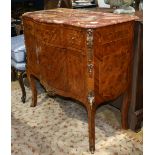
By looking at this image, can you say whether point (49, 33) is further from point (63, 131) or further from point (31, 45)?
point (63, 131)

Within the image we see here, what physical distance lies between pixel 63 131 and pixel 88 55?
2.80 ft

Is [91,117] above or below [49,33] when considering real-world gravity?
below

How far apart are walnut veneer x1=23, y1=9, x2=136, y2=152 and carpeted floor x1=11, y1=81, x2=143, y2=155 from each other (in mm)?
156

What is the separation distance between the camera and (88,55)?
183 centimetres

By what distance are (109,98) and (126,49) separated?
0.40 meters

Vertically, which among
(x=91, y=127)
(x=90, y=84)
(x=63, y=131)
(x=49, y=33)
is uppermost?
(x=49, y=33)

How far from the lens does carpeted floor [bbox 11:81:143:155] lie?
2.12 metres

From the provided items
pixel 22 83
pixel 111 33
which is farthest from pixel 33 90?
pixel 111 33

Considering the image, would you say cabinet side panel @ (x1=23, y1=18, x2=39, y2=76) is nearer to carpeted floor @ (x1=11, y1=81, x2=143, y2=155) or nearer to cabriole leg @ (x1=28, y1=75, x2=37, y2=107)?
cabriole leg @ (x1=28, y1=75, x2=37, y2=107)

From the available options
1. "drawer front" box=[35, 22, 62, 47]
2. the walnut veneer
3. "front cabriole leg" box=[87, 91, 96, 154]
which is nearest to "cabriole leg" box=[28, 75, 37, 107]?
the walnut veneer
